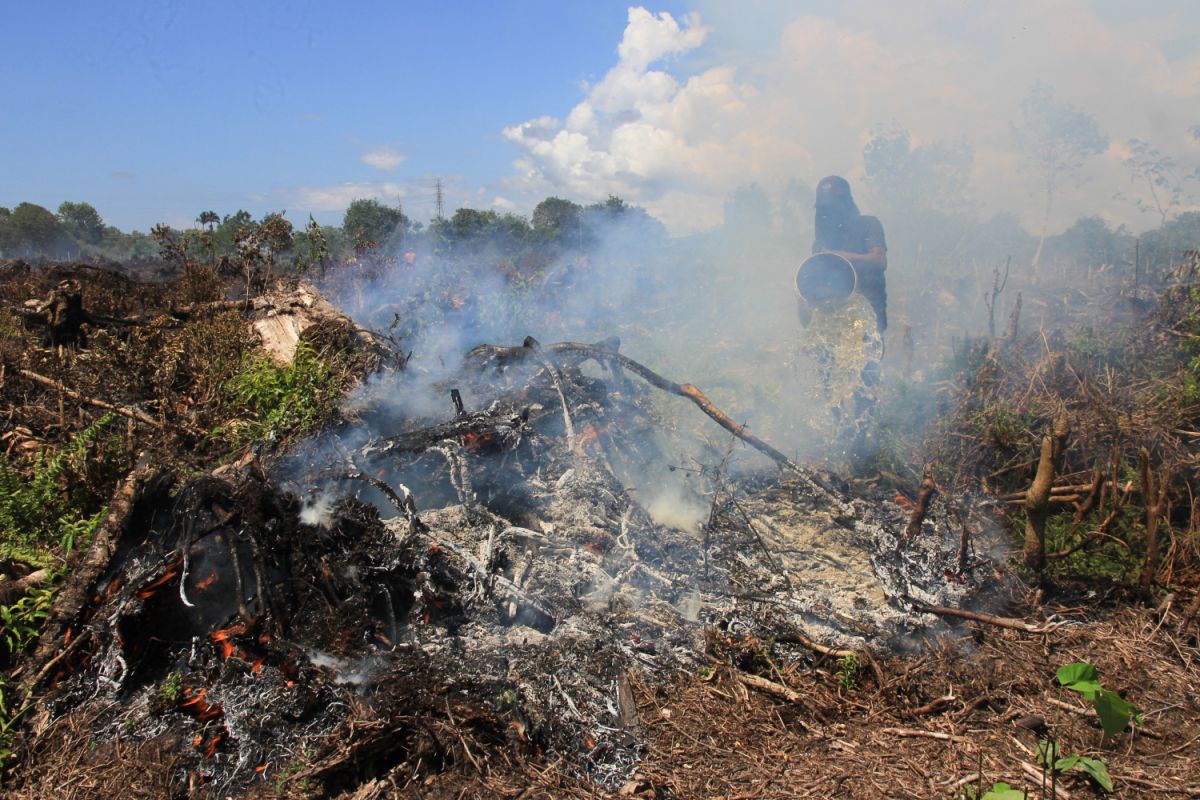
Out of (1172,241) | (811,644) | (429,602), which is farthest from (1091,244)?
(429,602)

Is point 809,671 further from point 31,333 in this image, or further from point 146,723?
point 31,333

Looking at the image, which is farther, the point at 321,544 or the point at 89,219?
the point at 89,219

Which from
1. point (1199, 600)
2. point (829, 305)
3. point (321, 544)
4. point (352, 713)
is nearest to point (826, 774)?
point (352, 713)

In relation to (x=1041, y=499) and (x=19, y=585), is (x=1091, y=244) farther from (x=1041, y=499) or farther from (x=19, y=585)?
(x=19, y=585)

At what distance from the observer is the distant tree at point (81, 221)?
29.5 meters

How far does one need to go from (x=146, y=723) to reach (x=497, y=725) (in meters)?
1.78

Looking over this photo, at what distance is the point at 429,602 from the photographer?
3631mm

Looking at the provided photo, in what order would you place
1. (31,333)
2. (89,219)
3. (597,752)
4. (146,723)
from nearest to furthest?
(597,752) < (146,723) < (31,333) < (89,219)

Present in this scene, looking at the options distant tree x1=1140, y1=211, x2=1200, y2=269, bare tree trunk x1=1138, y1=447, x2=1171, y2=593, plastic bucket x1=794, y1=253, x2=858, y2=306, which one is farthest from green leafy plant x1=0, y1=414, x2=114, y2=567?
distant tree x1=1140, y1=211, x2=1200, y2=269

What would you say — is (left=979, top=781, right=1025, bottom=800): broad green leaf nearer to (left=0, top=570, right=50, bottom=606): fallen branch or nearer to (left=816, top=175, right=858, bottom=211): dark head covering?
(left=0, top=570, right=50, bottom=606): fallen branch

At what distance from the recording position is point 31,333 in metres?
6.41

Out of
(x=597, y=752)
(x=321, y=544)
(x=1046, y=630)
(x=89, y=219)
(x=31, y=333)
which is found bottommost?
(x=597, y=752)

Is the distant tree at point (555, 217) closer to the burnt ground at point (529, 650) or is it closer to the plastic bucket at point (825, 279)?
the plastic bucket at point (825, 279)

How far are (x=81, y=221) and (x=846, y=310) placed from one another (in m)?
37.9
